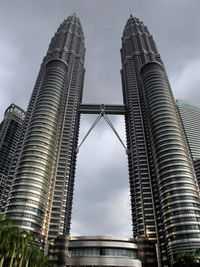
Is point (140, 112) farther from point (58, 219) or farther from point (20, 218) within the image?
point (20, 218)

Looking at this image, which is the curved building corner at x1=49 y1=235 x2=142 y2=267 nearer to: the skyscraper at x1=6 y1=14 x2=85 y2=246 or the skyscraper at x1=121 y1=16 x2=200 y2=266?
the skyscraper at x1=6 y1=14 x2=85 y2=246

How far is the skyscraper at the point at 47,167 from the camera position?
12662cm

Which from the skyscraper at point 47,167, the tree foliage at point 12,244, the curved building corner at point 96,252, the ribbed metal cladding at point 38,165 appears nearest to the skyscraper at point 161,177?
the curved building corner at point 96,252

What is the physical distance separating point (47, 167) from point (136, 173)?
193 ft

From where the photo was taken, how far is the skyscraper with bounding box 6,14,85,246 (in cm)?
12662

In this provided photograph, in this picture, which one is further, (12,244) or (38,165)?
(38,165)

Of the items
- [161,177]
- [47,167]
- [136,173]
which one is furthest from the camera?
[136,173]

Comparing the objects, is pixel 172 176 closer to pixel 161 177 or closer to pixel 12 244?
pixel 161 177

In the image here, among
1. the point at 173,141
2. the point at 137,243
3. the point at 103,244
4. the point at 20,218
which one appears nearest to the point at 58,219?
the point at 20,218

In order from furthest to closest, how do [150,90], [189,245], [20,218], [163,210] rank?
[150,90], [163,210], [20,218], [189,245]

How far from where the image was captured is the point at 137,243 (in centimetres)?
12325

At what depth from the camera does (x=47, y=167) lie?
5684 inches

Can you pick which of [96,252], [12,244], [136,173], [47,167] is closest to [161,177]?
[136,173]

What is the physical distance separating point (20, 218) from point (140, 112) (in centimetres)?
11817
